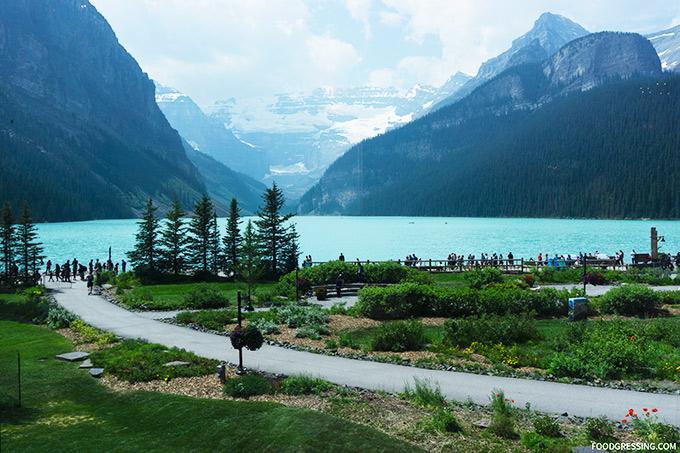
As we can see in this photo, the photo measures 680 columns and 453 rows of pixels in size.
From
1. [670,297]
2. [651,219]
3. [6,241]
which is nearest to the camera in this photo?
[670,297]

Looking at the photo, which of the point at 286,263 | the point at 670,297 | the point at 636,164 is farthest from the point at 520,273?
the point at 636,164

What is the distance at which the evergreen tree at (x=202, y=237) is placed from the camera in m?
48.0

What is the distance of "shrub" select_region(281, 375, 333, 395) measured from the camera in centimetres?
1120

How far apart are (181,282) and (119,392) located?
34444 millimetres

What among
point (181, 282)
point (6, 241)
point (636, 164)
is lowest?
point (181, 282)

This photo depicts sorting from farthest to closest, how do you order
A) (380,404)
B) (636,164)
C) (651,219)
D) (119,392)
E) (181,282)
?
(636,164) → (651,219) → (181,282) → (119,392) → (380,404)

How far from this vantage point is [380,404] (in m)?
10.3

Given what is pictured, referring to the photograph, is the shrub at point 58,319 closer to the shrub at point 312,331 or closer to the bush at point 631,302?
the shrub at point 312,331

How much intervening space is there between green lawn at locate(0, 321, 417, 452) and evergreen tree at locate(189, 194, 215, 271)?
36.6 metres

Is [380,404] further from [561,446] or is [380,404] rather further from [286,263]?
[286,263]

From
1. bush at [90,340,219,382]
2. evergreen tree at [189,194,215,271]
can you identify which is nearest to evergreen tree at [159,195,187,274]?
evergreen tree at [189,194,215,271]

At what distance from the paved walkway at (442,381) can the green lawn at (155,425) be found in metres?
3.30

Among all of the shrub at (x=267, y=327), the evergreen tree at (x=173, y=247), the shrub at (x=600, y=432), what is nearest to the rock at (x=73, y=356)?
the shrub at (x=267, y=327)

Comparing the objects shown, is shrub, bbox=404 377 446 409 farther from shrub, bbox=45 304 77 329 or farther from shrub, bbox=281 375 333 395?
shrub, bbox=45 304 77 329
